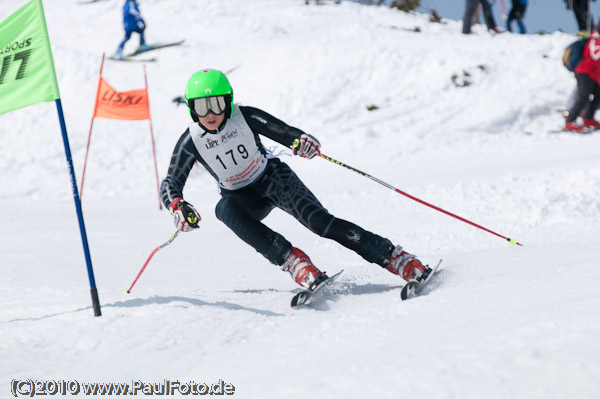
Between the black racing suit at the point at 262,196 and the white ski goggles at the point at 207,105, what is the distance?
0.45 feet

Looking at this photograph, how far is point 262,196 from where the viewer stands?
379 cm

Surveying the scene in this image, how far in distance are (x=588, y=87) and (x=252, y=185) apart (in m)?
8.22

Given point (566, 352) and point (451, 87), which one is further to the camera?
point (451, 87)

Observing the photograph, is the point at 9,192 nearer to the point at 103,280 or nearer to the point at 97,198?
the point at 97,198

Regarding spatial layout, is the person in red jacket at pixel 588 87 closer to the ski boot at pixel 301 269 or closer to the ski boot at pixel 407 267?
the ski boot at pixel 407 267

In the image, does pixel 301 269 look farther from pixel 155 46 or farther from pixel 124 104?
pixel 155 46

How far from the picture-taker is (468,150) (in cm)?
995

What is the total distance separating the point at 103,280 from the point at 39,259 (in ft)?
3.28

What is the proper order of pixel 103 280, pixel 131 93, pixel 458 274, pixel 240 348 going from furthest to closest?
1. pixel 131 93
2. pixel 103 280
3. pixel 458 274
4. pixel 240 348

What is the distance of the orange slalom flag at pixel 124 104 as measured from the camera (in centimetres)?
923

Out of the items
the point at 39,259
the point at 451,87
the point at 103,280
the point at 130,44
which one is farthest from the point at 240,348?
the point at 130,44

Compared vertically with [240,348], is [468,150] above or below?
below

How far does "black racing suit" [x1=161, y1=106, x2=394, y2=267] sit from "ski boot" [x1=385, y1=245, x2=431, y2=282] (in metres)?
0.05

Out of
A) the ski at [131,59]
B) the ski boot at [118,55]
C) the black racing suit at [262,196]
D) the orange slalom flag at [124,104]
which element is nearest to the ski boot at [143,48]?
the ski at [131,59]
